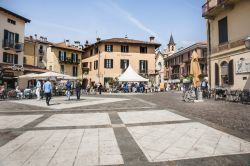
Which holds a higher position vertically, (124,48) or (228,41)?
(124,48)

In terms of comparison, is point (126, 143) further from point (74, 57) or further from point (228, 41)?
point (74, 57)

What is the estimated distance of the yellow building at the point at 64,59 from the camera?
4388cm

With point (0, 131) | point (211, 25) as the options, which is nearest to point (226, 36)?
point (211, 25)

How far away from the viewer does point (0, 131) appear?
5.91 m

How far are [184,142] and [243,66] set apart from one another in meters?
12.9

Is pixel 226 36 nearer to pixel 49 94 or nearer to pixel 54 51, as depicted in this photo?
pixel 49 94

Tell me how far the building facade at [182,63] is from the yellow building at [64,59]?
23.8 m

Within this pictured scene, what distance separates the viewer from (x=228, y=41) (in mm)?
16906

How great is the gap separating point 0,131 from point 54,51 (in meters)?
40.1

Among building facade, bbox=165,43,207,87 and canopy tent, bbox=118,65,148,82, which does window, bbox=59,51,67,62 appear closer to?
canopy tent, bbox=118,65,148,82

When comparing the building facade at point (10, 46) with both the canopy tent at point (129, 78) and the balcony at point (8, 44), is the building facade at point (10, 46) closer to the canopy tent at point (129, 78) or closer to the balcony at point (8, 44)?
the balcony at point (8, 44)

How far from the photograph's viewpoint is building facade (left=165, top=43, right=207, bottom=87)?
1831 inches

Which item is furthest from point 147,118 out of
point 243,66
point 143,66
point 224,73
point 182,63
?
point 182,63

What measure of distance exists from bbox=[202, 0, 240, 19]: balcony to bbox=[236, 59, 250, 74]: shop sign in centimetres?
437
